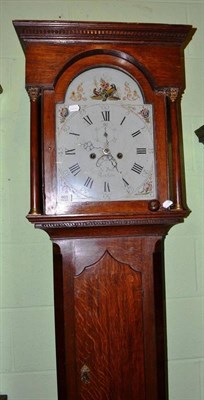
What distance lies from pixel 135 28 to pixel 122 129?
0.93ft

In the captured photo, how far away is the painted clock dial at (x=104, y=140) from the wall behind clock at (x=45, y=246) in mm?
235

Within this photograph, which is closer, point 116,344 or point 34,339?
point 116,344

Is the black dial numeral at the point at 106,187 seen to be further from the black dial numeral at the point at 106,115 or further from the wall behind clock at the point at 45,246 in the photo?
the wall behind clock at the point at 45,246

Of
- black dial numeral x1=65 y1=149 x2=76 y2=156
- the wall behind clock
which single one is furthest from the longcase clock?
the wall behind clock

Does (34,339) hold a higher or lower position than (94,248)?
lower

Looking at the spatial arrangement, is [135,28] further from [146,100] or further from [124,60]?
[146,100]

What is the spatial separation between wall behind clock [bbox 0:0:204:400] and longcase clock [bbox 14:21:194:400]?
175 mm

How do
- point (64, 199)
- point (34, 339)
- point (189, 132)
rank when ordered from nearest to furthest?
point (64, 199)
point (34, 339)
point (189, 132)

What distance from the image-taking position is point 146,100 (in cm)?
110

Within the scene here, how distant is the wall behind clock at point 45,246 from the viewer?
1.22 metres

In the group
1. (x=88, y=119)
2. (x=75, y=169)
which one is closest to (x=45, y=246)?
(x=75, y=169)

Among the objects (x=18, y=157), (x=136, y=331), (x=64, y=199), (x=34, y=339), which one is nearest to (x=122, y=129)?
(x=64, y=199)

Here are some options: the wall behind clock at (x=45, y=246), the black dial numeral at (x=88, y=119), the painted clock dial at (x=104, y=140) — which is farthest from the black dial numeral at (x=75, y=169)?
the wall behind clock at (x=45, y=246)

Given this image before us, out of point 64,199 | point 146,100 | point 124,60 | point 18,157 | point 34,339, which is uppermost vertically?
point 124,60
